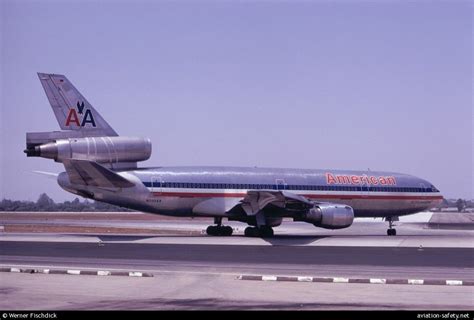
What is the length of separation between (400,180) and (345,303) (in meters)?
31.0

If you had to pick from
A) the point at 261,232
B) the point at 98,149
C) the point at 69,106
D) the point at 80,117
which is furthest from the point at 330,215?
the point at 69,106

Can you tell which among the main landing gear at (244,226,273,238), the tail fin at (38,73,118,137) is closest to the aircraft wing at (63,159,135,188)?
the tail fin at (38,73,118,137)

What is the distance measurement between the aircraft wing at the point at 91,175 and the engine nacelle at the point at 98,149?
596 millimetres

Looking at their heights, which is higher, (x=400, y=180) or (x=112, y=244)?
(x=400, y=180)

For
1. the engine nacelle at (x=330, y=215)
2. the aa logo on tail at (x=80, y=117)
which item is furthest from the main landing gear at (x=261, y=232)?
the aa logo on tail at (x=80, y=117)

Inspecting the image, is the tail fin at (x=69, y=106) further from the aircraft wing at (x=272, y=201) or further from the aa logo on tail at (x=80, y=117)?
the aircraft wing at (x=272, y=201)

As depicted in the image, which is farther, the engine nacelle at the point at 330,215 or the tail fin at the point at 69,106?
the engine nacelle at the point at 330,215

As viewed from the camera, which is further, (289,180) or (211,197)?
(289,180)

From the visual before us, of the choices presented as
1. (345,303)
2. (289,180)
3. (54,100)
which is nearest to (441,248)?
(289,180)

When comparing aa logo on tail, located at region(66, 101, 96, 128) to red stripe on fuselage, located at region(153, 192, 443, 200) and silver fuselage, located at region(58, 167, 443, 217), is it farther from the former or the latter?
red stripe on fuselage, located at region(153, 192, 443, 200)

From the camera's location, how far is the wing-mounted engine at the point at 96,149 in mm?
31234

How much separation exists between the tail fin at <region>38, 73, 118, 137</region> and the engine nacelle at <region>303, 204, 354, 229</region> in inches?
460
